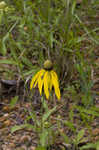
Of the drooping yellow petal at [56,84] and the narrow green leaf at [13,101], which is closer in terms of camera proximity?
the drooping yellow petal at [56,84]

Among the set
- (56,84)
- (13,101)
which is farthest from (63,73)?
(56,84)

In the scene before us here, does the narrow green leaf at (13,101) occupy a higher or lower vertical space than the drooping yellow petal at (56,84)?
lower

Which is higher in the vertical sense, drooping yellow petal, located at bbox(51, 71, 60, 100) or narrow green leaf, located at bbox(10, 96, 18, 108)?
drooping yellow petal, located at bbox(51, 71, 60, 100)

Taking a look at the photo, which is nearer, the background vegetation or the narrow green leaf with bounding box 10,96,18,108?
the background vegetation

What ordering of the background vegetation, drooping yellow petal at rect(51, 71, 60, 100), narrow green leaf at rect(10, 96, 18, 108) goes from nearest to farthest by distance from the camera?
drooping yellow petal at rect(51, 71, 60, 100) → the background vegetation → narrow green leaf at rect(10, 96, 18, 108)

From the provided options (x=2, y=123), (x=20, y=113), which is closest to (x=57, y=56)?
(x=20, y=113)

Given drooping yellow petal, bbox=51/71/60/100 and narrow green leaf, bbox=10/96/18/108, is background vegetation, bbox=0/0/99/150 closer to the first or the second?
narrow green leaf, bbox=10/96/18/108

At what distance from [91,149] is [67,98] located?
0.54 metres

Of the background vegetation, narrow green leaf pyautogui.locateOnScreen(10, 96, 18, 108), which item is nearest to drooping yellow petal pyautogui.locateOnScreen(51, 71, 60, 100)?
the background vegetation

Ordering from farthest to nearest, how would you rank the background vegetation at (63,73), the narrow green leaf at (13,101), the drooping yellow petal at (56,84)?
the narrow green leaf at (13,101) < the background vegetation at (63,73) < the drooping yellow petal at (56,84)

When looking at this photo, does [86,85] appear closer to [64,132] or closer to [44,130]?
[64,132]

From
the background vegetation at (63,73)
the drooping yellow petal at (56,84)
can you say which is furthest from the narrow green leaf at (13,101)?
the drooping yellow petal at (56,84)

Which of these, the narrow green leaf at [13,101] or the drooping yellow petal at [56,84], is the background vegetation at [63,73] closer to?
the narrow green leaf at [13,101]

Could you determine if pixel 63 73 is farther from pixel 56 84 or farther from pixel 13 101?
pixel 56 84
